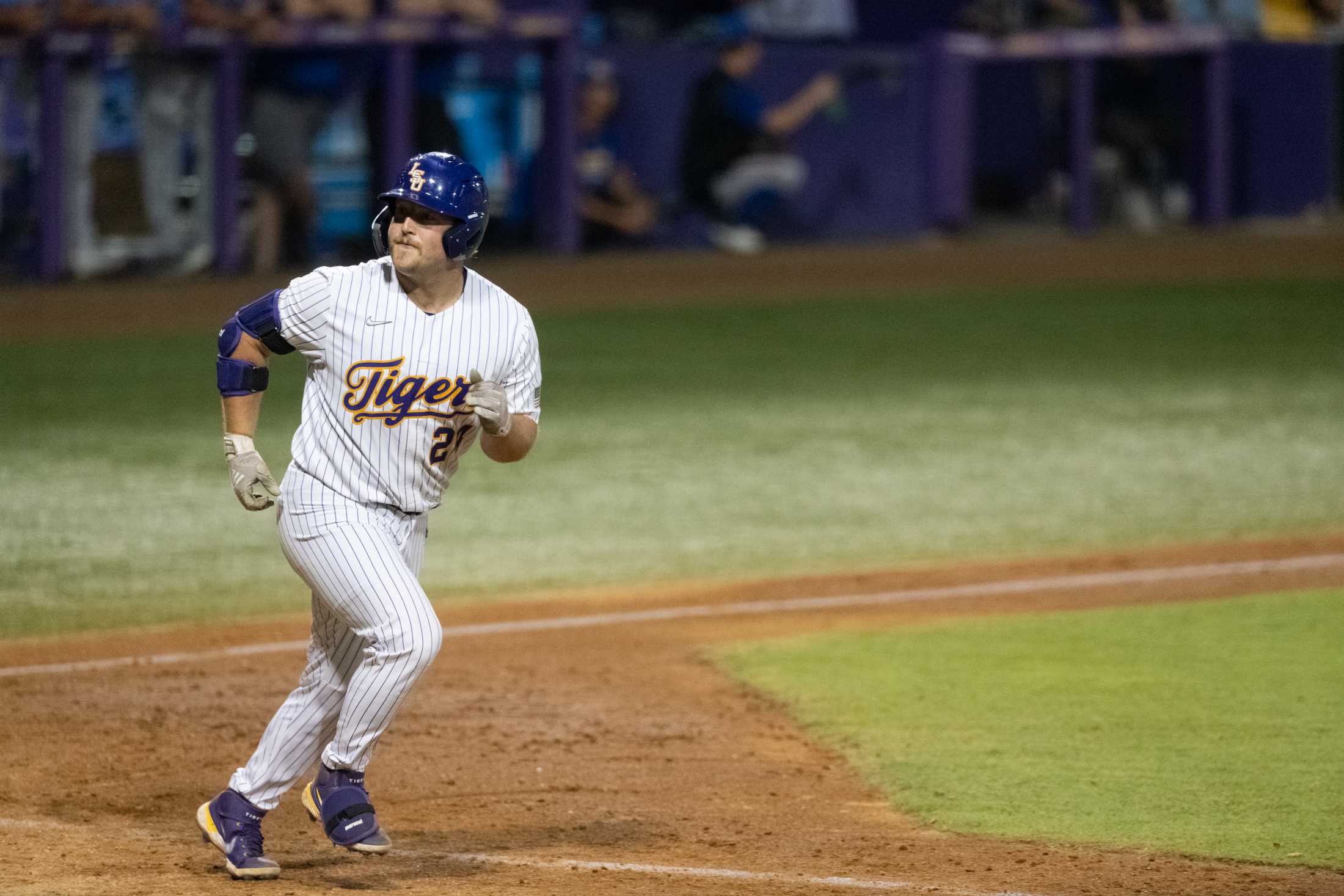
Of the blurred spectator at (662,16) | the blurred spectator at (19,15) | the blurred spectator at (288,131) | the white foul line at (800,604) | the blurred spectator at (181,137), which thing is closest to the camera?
the white foul line at (800,604)

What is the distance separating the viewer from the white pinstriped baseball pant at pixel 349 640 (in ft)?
13.2

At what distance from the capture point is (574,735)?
18.0 ft

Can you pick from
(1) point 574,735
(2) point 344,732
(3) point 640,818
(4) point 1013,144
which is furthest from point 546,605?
(4) point 1013,144

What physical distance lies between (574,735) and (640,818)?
79 cm

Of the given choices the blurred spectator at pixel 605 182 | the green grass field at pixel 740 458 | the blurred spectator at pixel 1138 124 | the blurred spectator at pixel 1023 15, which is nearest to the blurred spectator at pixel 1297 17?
the blurred spectator at pixel 1138 124

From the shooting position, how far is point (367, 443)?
4086 mm

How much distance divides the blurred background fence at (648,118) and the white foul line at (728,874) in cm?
1090

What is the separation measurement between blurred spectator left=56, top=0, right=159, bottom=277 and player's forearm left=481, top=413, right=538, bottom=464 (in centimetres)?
1082

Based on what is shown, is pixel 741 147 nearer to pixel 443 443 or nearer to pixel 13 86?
pixel 13 86

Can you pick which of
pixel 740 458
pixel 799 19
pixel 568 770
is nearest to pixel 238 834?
pixel 568 770

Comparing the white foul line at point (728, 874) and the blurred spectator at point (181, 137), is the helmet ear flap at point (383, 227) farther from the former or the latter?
the blurred spectator at point (181, 137)

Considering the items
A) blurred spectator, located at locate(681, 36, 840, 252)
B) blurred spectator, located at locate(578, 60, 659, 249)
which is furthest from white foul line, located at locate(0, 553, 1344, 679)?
blurred spectator, located at locate(681, 36, 840, 252)

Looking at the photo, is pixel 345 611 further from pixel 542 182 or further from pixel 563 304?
pixel 542 182

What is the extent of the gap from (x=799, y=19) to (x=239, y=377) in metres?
16.1
